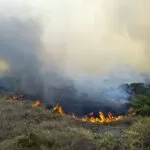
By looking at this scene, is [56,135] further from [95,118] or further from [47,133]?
[95,118]

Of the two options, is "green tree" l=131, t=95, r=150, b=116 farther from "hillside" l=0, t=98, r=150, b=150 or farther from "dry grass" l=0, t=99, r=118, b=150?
"dry grass" l=0, t=99, r=118, b=150

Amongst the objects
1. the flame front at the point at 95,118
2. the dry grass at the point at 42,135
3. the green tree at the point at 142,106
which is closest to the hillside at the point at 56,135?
the dry grass at the point at 42,135

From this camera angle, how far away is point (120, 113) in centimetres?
3281

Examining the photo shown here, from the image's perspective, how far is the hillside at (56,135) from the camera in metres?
15.8

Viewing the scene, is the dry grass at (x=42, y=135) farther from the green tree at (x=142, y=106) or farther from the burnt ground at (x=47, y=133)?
the green tree at (x=142, y=106)

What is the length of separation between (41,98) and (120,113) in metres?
10.9

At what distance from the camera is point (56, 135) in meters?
17.4

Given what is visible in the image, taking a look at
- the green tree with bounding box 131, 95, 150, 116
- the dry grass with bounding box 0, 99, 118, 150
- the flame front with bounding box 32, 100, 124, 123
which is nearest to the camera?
the dry grass with bounding box 0, 99, 118, 150

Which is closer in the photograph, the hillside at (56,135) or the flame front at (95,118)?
the hillside at (56,135)

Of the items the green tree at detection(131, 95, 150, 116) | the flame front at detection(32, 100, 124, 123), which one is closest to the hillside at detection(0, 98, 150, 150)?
the green tree at detection(131, 95, 150, 116)

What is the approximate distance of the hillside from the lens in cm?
1576

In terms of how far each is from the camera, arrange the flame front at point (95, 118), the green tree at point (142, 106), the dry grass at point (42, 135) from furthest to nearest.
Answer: the flame front at point (95, 118)
the green tree at point (142, 106)
the dry grass at point (42, 135)

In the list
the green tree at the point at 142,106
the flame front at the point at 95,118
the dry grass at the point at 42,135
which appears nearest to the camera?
the dry grass at the point at 42,135

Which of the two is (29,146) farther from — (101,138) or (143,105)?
(143,105)
